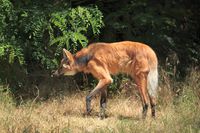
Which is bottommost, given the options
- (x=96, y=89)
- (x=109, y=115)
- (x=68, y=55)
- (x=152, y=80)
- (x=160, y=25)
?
(x=109, y=115)

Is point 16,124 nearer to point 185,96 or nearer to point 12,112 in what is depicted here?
point 12,112

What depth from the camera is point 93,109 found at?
10.8 meters

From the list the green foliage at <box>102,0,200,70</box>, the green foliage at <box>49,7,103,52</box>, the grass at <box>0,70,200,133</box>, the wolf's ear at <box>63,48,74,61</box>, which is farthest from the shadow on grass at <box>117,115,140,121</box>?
the green foliage at <box>102,0,200,70</box>

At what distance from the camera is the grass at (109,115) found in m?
8.30

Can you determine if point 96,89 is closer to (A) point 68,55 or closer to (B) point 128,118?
(B) point 128,118

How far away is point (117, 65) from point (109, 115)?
1.07 meters

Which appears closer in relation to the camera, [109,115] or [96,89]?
[96,89]

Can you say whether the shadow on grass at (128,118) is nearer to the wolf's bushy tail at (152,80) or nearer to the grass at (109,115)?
the grass at (109,115)

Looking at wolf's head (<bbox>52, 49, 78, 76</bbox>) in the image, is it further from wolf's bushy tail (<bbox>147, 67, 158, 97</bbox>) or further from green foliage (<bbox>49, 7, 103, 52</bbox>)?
wolf's bushy tail (<bbox>147, 67, 158, 97</bbox>)

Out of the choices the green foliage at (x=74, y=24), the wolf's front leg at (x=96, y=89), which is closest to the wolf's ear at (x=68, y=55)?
the green foliage at (x=74, y=24)

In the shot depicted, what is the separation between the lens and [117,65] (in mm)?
10297

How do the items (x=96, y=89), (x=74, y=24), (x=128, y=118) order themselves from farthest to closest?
(x=74, y=24) < (x=96, y=89) < (x=128, y=118)

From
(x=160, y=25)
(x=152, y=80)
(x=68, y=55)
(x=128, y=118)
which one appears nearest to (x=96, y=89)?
(x=128, y=118)

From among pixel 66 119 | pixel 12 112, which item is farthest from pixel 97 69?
pixel 12 112
